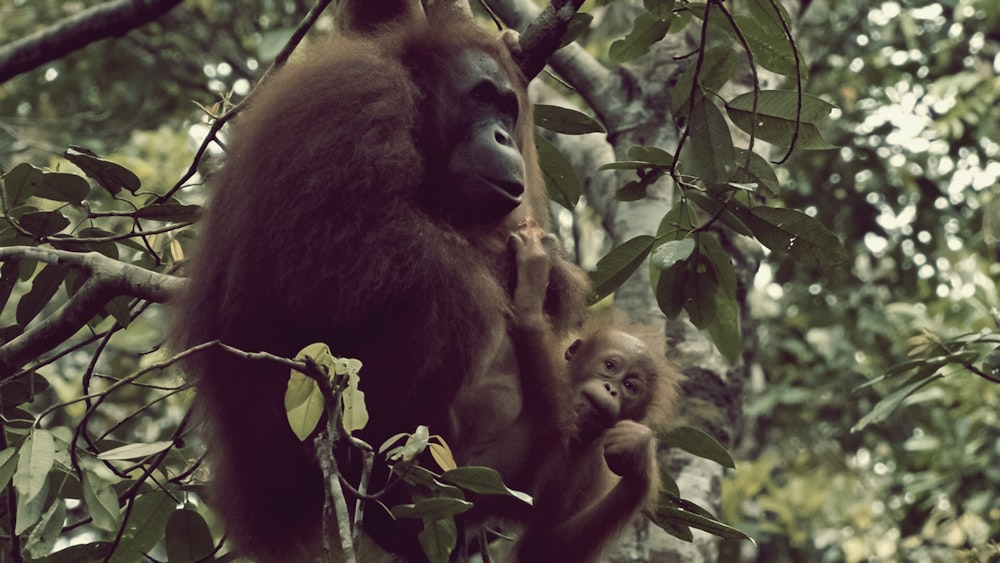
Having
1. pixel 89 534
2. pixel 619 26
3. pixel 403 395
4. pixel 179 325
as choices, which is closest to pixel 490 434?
pixel 403 395

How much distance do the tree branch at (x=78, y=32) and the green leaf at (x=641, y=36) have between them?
145cm

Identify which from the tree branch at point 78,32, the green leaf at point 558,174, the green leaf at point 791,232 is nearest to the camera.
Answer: the green leaf at point 791,232

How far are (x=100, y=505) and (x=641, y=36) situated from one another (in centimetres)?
156

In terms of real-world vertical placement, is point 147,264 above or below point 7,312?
above

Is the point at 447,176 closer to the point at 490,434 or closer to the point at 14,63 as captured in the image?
the point at 490,434

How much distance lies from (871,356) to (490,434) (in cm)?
588

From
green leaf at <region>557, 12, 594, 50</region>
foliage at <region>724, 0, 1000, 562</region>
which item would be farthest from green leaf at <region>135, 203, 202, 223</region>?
foliage at <region>724, 0, 1000, 562</region>

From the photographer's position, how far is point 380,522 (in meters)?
2.55

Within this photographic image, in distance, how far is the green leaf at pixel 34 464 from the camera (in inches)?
74.0

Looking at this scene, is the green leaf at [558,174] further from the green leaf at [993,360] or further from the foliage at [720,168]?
the green leaf at [993,360]

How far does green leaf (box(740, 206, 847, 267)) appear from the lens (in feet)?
7.57

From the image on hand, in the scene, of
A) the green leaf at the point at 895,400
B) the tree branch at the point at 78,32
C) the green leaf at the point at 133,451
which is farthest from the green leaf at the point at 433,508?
the tree branch at the point at 78,32

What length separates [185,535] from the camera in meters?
2.61

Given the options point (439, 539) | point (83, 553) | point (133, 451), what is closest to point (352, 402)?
point (439, 539)
